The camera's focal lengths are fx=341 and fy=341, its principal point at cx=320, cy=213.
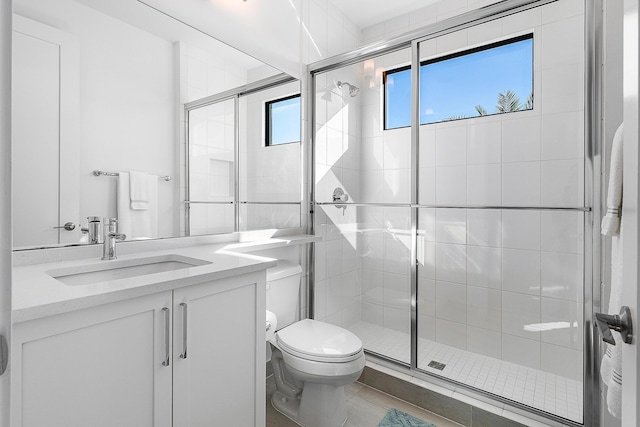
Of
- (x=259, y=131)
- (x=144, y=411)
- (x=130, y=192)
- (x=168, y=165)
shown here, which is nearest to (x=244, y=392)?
(x=144, y=411)

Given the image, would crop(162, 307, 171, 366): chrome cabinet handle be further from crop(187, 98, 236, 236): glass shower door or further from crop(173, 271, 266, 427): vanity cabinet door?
crop(187, 98, 236, 236): glass shower door

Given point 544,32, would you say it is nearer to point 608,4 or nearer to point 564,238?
point 608,4

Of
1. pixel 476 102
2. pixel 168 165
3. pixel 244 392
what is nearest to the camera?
pixel 244 392

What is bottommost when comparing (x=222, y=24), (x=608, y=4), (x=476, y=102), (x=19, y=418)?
(x=19, y=418)

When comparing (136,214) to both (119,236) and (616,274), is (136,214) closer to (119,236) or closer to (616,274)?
(119,236)

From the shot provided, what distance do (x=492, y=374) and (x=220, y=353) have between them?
1.55m

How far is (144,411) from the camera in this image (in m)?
1.01

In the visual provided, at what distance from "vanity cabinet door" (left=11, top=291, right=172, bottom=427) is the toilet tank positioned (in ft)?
2.85

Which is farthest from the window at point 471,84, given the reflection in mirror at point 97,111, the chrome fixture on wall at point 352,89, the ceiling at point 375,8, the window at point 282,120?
the reflection in mirror at point 97,111

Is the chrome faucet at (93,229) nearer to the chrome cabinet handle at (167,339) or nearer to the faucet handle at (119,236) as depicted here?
the faucet handle at (119,236)

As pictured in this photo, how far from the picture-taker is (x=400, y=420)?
5.82 ft

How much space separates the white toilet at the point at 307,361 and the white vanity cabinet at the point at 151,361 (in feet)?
1.01

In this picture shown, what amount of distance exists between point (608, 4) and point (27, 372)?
95.1 inches

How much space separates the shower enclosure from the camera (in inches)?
65.6
